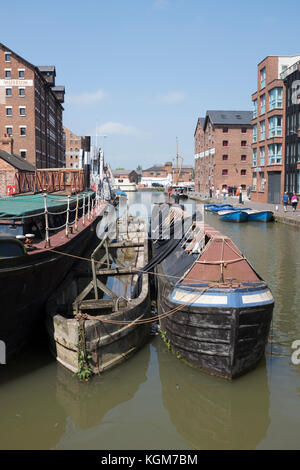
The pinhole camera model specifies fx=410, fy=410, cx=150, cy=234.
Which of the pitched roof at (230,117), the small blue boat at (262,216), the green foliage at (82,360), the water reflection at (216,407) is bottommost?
the water reflection at (216,407)

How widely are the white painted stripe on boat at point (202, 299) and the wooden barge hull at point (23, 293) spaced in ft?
11.0

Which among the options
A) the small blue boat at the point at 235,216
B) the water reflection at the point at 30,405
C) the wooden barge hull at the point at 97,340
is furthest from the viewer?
the small blue boat at the point at 235,216

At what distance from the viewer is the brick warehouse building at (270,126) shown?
4391 cm

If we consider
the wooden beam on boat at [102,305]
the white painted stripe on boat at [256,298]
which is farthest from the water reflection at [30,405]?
the white painted stripe on boat at [256,298]

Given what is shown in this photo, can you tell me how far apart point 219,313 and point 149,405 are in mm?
2245

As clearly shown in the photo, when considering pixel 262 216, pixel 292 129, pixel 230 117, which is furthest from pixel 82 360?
pixel 230 117

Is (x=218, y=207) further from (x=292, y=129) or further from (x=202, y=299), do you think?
(x=202, y=299)

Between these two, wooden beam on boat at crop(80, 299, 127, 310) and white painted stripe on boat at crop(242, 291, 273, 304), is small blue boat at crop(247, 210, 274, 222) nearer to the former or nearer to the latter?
wooden beam on boat at crop(80, 299, 127, 310)

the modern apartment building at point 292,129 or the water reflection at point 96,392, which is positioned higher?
the modern apartment building at point 292,129

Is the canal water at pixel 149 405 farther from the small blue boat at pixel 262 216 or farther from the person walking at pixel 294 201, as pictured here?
the person walking at pixel 294 201

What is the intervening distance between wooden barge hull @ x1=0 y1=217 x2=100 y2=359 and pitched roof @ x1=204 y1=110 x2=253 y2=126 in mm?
70546

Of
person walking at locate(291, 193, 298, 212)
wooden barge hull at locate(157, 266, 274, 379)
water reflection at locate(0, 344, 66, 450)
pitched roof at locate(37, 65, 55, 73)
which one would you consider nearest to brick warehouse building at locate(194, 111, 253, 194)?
pitched roof at locate(37, 65, 55, 73)
